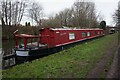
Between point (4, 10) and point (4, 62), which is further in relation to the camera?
point (4, 10)

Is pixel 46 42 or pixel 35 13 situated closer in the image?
Answer: pixel 46 42

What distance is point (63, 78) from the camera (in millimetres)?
7398

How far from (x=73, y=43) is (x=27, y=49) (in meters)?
8.49

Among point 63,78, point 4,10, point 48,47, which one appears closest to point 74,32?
point 48,47

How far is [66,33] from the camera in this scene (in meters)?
21.8

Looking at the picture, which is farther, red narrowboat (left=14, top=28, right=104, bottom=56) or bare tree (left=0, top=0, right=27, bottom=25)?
bare tree (left=0, top=0, right=27, bottom=25)

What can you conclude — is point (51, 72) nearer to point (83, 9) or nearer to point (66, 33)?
point (66, 33)

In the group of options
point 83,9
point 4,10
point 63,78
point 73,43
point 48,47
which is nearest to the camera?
point 63,78

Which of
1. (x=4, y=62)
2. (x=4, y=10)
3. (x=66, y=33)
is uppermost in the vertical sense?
(x=4, y=10)

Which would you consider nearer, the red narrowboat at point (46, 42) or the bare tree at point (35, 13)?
the red narrowboat at point (46, 42)

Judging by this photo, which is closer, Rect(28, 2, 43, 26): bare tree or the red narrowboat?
the red narrowboat

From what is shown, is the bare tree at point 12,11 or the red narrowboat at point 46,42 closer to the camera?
the red narrowboat at point 46,42

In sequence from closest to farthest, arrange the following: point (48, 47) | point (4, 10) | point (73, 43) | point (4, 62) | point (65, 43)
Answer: point (4, 62) → point (48, 47) → point (65, 43) → point (73, 43) → point (4, 10)

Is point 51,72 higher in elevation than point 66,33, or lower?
lower
